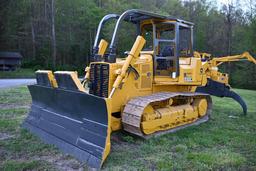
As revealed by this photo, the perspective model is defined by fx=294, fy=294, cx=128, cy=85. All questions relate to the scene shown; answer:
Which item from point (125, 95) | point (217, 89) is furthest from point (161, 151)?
point (217, 89)

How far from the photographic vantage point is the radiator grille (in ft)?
18.2

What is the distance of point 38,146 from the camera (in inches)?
202

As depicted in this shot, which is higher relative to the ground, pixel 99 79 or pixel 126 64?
pixel 126 64

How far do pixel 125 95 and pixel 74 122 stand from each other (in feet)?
3.99

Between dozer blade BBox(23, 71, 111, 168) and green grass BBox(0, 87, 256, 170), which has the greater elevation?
dozer blade BBox(23, 71, 111, 168)

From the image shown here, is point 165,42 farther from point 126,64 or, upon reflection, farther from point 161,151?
point 161,151

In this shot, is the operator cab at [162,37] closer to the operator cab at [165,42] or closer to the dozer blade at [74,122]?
the operator cab at [165,42]

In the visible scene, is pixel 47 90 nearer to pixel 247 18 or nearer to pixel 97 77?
pixel 97 77

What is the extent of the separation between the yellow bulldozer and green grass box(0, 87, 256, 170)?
223 mm

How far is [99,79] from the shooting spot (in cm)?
569

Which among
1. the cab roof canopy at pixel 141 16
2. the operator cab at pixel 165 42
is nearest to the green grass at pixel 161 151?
the operator cab at pixel 165 42

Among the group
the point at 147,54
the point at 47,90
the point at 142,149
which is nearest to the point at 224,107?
the point at 147,54

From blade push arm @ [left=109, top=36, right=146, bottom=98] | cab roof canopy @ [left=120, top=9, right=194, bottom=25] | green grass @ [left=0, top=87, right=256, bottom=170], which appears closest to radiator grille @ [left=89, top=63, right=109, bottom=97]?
blade push arm @ [left=109, top=36, right=146, bottom=98]

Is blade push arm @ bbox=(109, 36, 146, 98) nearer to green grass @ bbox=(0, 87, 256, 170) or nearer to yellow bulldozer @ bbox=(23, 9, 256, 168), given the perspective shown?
yellow bulldozer @ bbox=(23, 9, 256, 168)
